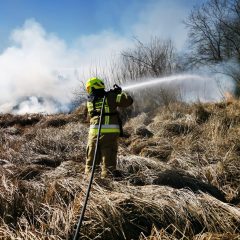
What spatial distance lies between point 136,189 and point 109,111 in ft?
5.63

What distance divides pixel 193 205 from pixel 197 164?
8.61 ft

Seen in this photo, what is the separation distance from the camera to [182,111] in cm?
1257

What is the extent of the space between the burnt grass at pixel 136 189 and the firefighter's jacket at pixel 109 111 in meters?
0.66

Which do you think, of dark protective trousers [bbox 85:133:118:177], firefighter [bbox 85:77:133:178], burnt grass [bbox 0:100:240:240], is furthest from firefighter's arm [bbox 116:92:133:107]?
burnt grass [bbox 0:100:240:240]

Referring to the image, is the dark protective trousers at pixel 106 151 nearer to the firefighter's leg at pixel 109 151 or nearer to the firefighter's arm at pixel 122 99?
the firefighter's leg at pixel 109 151

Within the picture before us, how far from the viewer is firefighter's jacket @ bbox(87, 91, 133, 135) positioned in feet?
22.9

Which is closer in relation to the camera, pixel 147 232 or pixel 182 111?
pixel 147 232

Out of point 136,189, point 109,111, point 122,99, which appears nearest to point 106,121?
point 109,111

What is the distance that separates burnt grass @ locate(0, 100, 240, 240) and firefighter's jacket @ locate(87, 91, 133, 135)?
2.15 feet

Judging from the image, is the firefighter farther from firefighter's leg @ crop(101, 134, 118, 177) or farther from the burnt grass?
the burnt grass

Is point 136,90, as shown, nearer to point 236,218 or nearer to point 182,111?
point 182,111

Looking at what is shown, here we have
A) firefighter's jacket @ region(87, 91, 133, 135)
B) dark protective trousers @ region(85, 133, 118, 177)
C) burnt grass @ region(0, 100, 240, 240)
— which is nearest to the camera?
burnt grass @ region(0, 100, 240, 240)

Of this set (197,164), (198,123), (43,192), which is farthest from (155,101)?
(43,192)

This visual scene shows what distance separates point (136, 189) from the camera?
18.5ft
